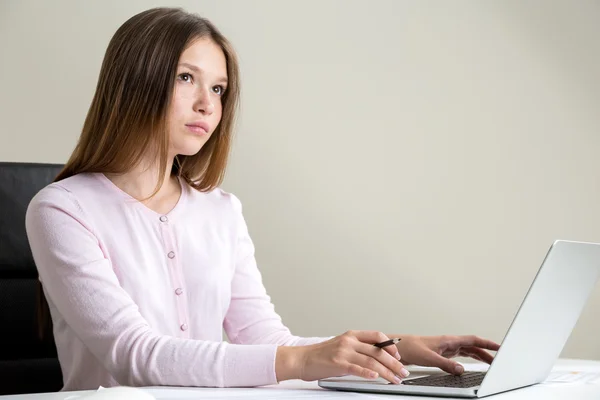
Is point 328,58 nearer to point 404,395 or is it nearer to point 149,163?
point 149,163

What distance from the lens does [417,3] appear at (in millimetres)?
2570

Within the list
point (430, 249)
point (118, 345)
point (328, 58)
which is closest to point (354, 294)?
point (430, 249)

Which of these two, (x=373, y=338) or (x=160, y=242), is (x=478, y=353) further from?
(x=160, y=242)

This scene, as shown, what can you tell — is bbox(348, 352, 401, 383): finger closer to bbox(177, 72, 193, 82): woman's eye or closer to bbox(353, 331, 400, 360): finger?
bbox(353, 331, 400, 360): finger

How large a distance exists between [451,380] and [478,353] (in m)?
0.20

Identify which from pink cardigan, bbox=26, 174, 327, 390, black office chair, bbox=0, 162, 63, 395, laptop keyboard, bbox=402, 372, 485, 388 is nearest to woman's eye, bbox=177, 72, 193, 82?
pink cardigan, bbox=26, 174, 327, 390

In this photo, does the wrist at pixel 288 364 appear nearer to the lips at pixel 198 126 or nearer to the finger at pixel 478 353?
the finger at pixel 478 353

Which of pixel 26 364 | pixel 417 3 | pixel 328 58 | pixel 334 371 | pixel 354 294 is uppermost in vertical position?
pixel 417 3

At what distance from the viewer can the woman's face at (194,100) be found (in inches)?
54.7

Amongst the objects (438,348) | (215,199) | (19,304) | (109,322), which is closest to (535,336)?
(438,348)

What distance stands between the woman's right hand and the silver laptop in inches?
1.1

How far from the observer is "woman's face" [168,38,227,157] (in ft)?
4.56

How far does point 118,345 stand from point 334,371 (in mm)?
322

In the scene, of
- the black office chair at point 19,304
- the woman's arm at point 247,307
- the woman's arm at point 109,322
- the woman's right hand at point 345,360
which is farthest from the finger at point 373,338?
the black office chair at point 19,304
